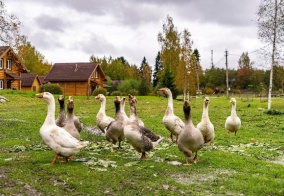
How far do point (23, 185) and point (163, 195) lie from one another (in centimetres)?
344

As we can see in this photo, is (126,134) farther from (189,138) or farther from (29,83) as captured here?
(29,83)

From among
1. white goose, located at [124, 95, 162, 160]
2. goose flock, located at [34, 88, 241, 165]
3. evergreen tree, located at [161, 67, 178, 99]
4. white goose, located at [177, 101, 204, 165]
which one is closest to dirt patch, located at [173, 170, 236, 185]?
white goose, located at [177, 101, 204, 165]

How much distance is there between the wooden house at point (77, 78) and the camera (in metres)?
75.5

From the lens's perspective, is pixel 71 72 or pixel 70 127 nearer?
pixel 70 127

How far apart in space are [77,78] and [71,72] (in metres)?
3.95

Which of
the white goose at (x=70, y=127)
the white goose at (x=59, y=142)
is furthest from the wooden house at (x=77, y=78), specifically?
the white goose at (x=59, y=142)

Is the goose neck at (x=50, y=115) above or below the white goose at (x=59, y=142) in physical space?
above

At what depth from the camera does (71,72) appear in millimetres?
78375

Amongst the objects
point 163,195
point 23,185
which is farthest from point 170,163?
point 23,185

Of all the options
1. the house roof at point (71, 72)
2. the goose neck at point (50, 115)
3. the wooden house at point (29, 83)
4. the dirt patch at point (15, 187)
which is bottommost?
the dirt patch at point (15, 187)

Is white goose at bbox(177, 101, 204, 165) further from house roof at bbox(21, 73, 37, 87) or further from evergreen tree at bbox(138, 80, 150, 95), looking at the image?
house roof at bbox(21, 73, 37, 87)

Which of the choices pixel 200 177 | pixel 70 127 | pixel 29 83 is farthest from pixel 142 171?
pixel 29 83

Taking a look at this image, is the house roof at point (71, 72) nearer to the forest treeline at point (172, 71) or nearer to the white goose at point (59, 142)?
the forest treeline at point (172, 71)

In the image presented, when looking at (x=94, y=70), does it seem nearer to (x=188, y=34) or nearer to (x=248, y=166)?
(x=188, y=34)
